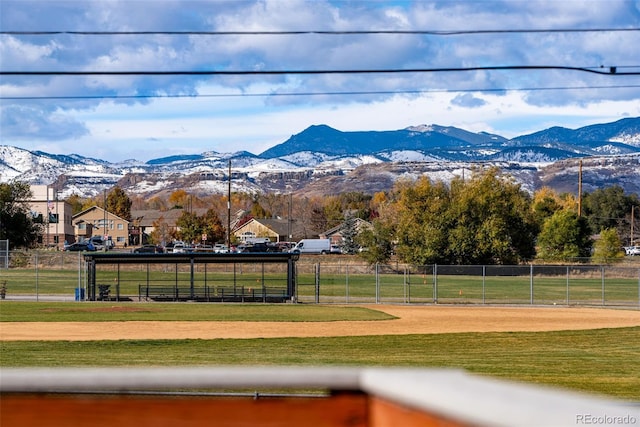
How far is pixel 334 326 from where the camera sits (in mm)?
39281

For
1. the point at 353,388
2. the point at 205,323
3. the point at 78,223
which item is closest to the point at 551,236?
the point at 205,323

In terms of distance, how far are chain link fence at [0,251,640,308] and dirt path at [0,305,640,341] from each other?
25.2 ft

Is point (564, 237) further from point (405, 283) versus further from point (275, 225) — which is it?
point (275, 225)

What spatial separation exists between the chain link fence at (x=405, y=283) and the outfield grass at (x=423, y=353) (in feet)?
67.5

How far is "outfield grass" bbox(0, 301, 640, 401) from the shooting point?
76.2 ft

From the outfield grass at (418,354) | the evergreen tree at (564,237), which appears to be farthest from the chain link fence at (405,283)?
the outfield grass at (418,354)

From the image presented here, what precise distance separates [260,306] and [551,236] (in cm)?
4382

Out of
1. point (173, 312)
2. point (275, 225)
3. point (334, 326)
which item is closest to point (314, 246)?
point (275, 225)

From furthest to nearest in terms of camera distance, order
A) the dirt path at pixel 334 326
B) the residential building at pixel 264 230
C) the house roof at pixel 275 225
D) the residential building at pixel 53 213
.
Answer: the house roof at pixel 275 225 < the residential building at pixel 264 230 < the residential building at pixel 53 213 < the dirt path at pixel 334 326

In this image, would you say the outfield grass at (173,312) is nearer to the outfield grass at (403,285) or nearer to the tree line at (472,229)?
the outfield grass at (403,285)

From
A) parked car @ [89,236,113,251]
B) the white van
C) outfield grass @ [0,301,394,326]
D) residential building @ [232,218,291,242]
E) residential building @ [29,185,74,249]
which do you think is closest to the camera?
outfield grass @ [0,301,394,326]

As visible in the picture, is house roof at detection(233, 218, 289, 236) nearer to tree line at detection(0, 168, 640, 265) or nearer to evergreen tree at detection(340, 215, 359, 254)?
evergreen tree at detection(340, 215, 359, 254)

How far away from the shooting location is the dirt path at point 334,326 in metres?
34.7

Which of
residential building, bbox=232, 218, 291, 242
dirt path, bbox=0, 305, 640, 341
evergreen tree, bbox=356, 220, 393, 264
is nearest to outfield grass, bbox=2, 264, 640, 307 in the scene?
evergreen tree, bbox=356, 220, 393, 264
